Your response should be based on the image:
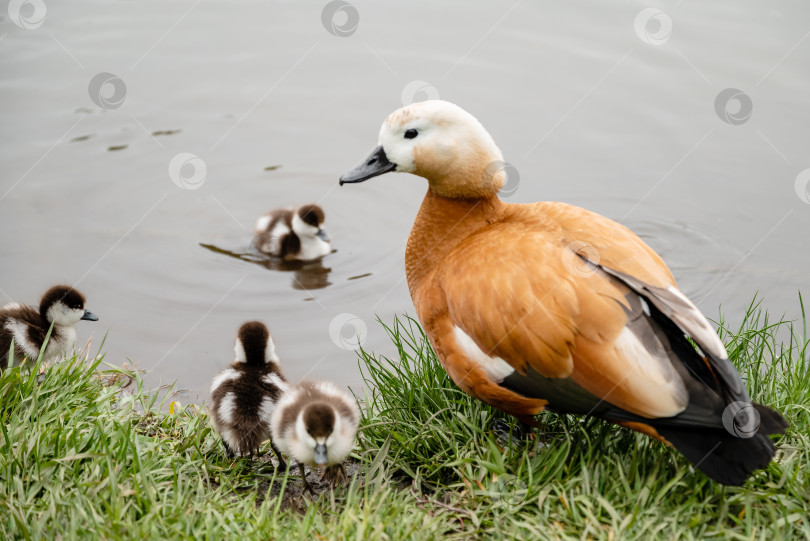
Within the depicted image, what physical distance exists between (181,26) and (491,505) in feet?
21.8

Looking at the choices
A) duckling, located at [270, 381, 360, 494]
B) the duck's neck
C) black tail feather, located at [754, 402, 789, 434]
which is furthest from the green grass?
the duck's neck

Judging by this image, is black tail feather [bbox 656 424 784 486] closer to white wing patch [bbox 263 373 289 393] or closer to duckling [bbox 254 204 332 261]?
white wing patch [bbox 263 373 289 393]

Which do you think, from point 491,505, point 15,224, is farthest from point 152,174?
point 491,505

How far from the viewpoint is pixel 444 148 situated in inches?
133

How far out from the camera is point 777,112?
675 cm

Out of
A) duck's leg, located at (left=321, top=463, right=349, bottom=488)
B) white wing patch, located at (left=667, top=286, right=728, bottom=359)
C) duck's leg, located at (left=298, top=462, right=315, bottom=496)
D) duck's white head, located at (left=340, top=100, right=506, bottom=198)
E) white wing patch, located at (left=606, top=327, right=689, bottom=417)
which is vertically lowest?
duck's leg, located at (left=298, top=462, right=315, bottom=496)

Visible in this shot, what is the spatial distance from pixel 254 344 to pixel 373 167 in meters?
1.03

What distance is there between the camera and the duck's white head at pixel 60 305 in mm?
4227

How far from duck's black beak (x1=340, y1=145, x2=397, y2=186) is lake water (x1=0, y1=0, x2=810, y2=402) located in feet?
5.75

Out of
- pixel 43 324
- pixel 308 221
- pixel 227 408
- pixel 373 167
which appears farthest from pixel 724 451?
pixel 308 221

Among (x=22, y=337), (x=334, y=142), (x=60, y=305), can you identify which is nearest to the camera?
(x=22, y=337)

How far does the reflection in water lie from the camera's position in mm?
5793

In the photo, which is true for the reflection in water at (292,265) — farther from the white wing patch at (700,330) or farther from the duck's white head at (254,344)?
the white wing patch at (700,330)

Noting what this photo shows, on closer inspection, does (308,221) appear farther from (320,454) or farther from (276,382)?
(320,454)
